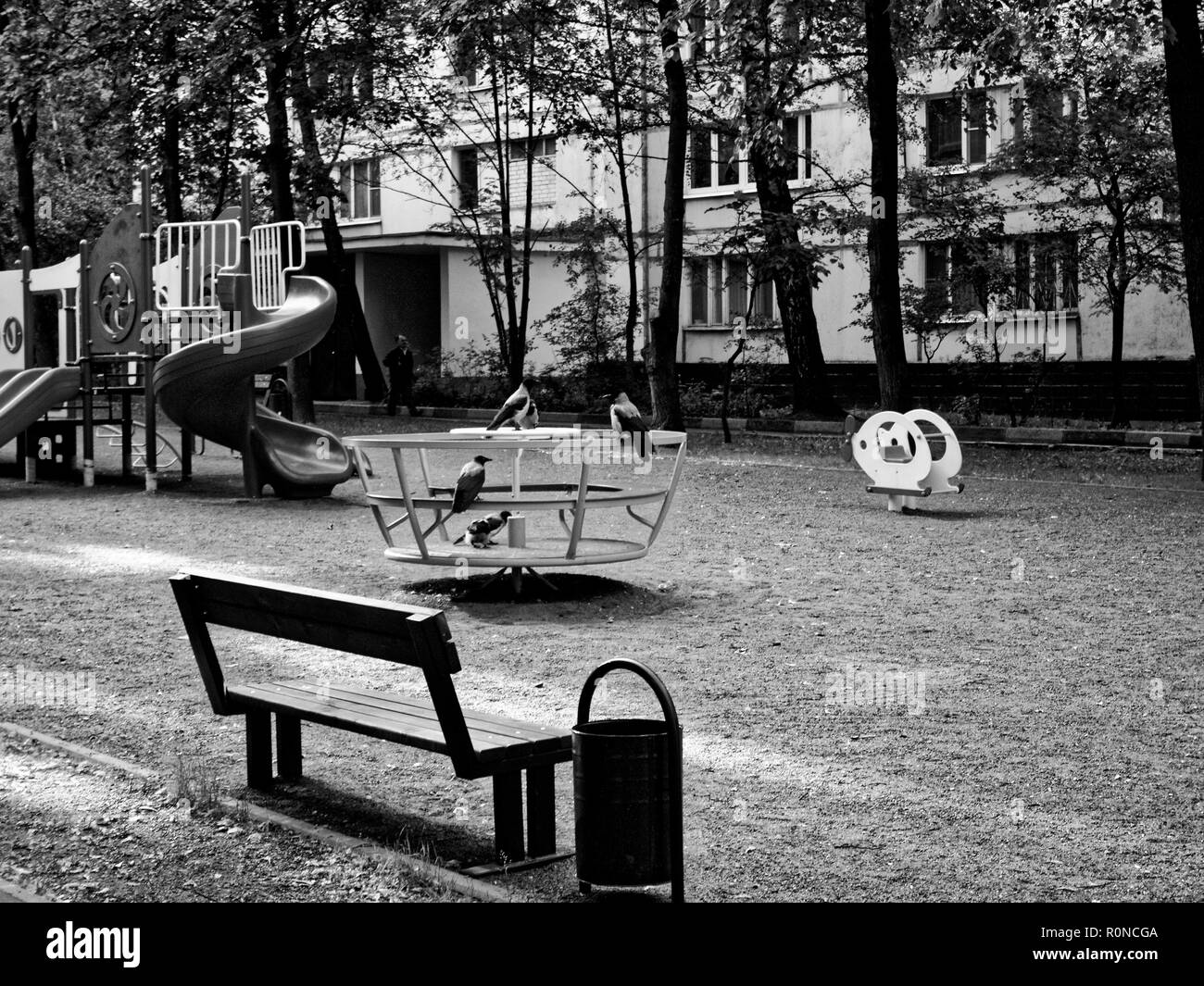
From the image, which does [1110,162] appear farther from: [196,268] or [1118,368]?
[196,268]

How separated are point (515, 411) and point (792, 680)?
4.00 m

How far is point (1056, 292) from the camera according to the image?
89.4ft

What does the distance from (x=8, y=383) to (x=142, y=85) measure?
9527 millimetres

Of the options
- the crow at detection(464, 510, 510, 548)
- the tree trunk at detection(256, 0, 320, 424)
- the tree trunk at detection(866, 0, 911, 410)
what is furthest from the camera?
the tree trunk at detection(256, 0, 320, 424)

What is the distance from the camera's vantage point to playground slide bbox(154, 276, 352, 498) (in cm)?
1691

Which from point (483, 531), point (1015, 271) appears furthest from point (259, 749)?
point (1015, 271)

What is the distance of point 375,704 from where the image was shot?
5.41 m

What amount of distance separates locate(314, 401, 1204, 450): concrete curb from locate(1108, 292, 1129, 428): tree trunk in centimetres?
247

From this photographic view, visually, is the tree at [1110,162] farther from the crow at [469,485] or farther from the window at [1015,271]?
the crow at [469,485]

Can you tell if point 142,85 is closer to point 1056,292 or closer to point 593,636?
point 1056,292

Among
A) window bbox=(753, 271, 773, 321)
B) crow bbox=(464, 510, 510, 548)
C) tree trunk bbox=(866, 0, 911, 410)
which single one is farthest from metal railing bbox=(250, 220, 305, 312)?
window bbox=(753, 271, 773, 321)

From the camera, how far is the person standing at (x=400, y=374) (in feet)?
103

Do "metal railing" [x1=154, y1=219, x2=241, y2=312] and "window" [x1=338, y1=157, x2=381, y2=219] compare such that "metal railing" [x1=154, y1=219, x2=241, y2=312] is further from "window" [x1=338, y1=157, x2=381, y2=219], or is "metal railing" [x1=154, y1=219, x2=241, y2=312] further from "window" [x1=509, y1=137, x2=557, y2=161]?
"window" [x1=338, y1=157, x2=381, y2=219]

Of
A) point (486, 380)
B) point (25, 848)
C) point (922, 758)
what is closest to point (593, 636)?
point (922, 758)
